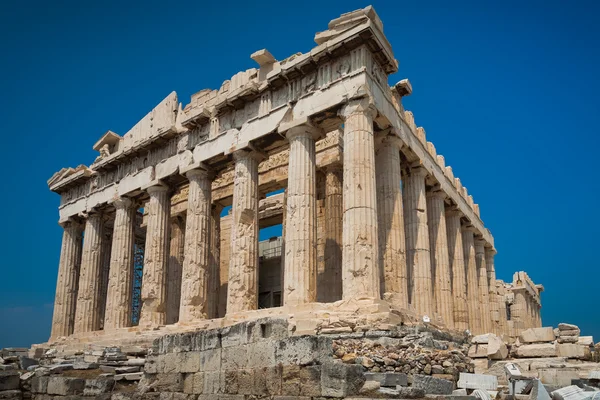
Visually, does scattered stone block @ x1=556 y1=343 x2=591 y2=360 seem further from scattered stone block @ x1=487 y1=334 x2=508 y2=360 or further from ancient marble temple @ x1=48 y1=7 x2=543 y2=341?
ancient marble temple @ x1=48 y1=7 x2=543 y2=341

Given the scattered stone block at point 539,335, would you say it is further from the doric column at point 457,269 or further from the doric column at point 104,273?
the doric column at point 104,273

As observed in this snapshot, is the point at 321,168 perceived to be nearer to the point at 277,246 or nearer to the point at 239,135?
the point at 239,135

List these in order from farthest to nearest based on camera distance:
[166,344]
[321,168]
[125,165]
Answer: [125,165] < [321,168] < [166,344]

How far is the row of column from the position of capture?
1703 centimetres

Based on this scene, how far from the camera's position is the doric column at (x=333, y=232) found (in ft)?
68.1

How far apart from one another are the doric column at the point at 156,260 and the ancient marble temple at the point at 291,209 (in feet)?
0.21

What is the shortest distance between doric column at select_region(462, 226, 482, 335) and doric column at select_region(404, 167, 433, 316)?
693 centimetres

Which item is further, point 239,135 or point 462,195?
point 462,195

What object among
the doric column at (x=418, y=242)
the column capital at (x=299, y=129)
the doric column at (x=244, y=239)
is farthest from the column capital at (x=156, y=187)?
the doric column at (x=418, y=242)

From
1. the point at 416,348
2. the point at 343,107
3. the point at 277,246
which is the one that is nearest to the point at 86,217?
the point at 277,246

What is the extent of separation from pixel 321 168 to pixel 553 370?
13.3 m

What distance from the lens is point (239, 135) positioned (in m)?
20.8

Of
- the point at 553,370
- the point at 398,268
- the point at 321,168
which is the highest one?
the point at 321,168

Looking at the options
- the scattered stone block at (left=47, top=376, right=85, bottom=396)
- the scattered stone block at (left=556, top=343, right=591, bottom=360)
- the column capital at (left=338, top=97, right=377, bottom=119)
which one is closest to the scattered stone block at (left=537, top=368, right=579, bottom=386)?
the scattered stone block at (left=556, top=343, right=591, bottom=360)
